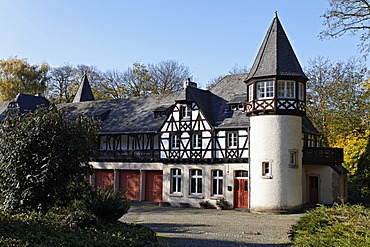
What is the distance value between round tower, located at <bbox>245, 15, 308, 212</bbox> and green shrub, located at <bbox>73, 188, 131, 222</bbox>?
10248 mm

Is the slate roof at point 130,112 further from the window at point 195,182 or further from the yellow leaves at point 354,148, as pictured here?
the yellow leaves at point 354,148

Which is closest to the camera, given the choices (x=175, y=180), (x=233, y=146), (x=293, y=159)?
(x=293, y=159)

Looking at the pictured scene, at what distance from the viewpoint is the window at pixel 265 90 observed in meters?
23.3

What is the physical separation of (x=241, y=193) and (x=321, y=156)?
206 inches

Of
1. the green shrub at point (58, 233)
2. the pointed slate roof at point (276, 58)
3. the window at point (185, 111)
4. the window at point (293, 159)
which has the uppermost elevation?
the pointed slate roof at point (276, 58)

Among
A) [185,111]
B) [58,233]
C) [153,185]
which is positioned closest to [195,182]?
[153,185]

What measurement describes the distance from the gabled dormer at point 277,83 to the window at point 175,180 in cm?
627

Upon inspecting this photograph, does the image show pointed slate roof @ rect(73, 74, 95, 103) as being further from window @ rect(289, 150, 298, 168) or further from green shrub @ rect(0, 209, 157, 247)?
green shrub @ rect(0, 209, 157, 247)

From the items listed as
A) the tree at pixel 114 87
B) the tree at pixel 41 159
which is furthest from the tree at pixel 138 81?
the tree at pixel 41 159

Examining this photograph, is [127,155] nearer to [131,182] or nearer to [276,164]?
[131,182]

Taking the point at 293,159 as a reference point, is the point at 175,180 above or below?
below

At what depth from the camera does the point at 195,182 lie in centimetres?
2653

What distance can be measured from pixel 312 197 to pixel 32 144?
18448 millimetres

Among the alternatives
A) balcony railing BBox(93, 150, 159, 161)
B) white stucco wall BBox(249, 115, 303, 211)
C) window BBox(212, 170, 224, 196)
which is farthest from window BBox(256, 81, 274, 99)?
balcony railing BBox(93, 150, 159, 161)
